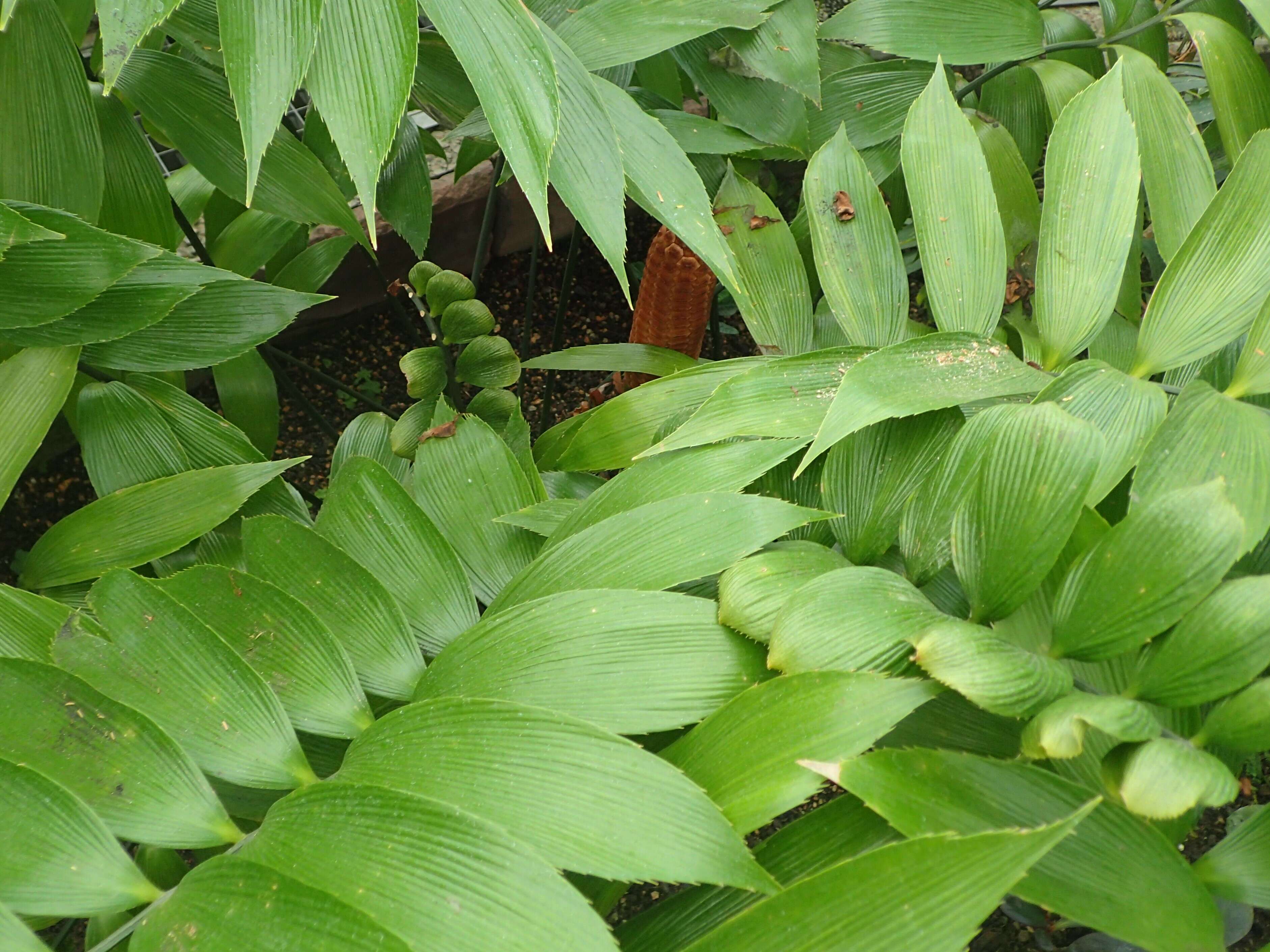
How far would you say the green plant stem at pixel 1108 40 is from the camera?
70 cm

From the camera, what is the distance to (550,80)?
0.45 m

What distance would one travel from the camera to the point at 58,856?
0.33 meters

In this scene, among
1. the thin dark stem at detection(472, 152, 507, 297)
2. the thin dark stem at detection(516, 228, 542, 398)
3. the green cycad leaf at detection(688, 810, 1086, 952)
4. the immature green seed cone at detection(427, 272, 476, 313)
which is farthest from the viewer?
the thin dark stem at detection(516, 228, 542, 398)

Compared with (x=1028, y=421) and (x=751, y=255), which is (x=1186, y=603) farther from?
(x=751, y=255)

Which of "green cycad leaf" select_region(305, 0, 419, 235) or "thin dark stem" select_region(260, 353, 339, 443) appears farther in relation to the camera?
"thin dark stem" select_region(260, 353, 339, 443)

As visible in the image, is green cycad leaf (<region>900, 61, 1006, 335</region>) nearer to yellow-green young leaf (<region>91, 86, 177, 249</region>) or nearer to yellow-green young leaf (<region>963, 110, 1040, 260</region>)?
yellow-green young leaf (<region>963, 110, 1040, 260</region>)

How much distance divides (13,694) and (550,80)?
1.13 ft

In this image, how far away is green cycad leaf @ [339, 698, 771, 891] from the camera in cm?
32

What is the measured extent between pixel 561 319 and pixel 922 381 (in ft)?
2.41

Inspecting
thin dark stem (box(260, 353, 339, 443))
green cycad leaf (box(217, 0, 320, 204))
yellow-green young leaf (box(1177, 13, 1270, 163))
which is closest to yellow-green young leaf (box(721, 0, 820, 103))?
yellow-green young leaf (box(1177, 13, 1270, 163))

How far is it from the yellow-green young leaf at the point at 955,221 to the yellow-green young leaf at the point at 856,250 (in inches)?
1.3

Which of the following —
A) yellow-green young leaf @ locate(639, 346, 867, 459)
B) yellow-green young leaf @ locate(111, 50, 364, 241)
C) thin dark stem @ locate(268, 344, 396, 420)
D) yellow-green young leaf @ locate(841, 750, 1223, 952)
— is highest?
yellow-green young leaf @ locate(111, 50, 364, 241)

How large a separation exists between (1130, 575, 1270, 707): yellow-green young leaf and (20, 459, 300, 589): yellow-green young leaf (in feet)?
1.53

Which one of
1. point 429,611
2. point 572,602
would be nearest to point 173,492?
point 429,611
